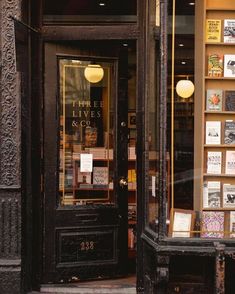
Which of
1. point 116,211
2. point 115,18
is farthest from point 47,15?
point 116,211

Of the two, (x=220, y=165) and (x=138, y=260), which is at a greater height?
(x=220, y=165)

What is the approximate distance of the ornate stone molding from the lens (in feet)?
23.0

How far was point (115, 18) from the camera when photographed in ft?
24.1

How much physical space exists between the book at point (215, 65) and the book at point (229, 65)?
44mm

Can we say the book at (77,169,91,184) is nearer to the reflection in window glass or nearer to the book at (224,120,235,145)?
the reflection in window glass

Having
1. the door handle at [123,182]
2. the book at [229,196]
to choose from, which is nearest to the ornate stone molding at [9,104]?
the door handle at [123,182]

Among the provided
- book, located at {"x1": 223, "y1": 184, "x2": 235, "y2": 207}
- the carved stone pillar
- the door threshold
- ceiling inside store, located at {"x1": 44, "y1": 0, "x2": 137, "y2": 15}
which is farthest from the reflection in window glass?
the carved stone pillar

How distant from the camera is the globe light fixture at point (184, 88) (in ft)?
22.8

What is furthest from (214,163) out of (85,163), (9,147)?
(9,147)

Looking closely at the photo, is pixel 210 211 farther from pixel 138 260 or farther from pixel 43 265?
pixel 43 265

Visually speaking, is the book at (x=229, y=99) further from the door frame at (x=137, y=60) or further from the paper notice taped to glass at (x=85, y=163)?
the paper notice taped to glass at (x=85, y=163)

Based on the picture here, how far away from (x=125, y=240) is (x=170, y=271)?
1.03 m

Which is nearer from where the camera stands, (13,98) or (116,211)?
(13,98)

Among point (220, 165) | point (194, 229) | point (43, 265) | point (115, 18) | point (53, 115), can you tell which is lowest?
point (43, 265)
